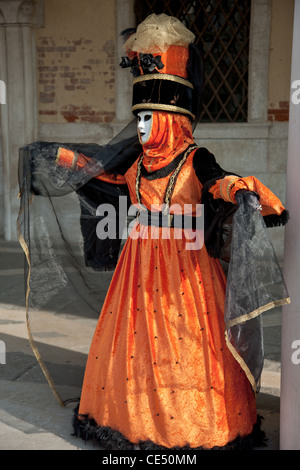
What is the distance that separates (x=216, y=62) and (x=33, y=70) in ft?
6.68

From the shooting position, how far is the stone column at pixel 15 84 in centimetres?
683

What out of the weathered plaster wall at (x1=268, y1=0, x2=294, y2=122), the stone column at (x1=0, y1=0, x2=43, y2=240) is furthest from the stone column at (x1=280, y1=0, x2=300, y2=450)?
the stone column at (x1=0, y1=0, x2=43, y2=240)

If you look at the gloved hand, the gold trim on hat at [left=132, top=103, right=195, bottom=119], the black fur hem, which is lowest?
the black fur hem

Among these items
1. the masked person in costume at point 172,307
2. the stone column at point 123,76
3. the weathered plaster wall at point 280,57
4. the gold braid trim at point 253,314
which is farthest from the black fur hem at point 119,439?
the stone column at point 123,76

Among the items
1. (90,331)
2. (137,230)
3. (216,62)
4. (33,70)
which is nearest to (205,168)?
(137,230)

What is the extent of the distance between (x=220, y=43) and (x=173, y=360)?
4920 millimetres

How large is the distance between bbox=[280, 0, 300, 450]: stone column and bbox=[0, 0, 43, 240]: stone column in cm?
513

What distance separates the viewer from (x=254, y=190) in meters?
2.26

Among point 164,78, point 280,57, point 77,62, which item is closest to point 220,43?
point 280,57

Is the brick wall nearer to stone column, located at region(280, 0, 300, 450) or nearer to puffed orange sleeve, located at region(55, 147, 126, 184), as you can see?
puffed orange sleeve, located at region(55, 147, 126, 184)

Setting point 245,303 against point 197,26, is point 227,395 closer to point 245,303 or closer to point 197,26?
point 245,303

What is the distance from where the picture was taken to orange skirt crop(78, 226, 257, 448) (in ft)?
8.06

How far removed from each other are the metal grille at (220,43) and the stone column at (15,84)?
1229 mm

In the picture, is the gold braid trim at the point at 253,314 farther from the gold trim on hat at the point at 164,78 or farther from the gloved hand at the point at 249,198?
the gold trim on hat at the point at 164,78
